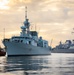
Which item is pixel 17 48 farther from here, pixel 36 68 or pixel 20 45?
pixel 36 68

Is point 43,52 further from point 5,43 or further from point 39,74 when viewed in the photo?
point 39,74

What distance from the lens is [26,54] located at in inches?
6560

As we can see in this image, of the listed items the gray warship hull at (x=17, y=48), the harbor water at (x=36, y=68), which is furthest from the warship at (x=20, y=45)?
the harbor water at (x=36, y=68)

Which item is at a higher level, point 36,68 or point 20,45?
point 20,45

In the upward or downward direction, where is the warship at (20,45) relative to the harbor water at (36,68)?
upward

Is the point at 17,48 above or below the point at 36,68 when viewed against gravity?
above

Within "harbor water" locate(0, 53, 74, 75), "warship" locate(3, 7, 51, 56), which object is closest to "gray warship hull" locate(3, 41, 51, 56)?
"warship" locate(3, 7, 51, 56)

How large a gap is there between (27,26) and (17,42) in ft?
98.7

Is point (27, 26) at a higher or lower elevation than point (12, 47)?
higher

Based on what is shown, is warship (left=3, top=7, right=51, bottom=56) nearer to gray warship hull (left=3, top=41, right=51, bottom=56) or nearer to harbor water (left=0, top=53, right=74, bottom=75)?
gray warship hull (left=3, top=41, right=51, bottom=56)

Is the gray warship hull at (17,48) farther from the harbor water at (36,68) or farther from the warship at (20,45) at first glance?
the harbor water at (36,68)

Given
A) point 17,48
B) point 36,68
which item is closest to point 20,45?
point 17,48

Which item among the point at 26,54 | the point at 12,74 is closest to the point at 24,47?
the point at 26,54

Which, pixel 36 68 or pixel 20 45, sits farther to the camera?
pixel 20 45
